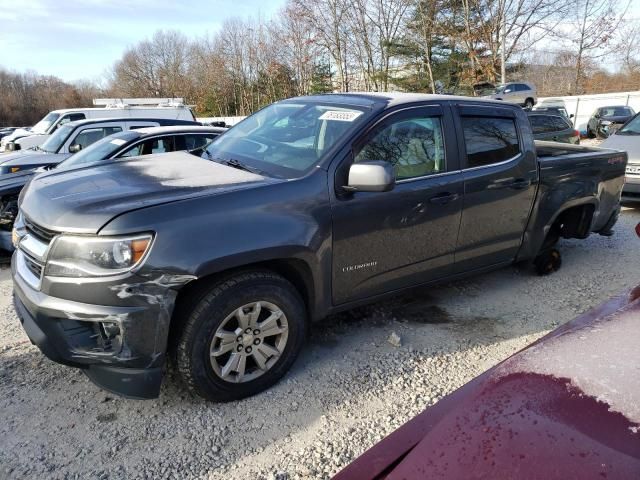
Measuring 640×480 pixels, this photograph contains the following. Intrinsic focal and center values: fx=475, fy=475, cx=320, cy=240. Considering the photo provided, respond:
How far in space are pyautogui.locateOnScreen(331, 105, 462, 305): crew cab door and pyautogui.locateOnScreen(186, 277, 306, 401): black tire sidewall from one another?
377 millimetres

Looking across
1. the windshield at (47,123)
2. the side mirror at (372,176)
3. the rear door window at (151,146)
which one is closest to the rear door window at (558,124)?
the rear door window at (151,146)

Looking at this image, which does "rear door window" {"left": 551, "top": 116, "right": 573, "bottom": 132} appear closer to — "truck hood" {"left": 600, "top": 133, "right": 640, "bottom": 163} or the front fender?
"truck hood" {"left": 600, "top": 133, "right": 640, "bottom": 163}

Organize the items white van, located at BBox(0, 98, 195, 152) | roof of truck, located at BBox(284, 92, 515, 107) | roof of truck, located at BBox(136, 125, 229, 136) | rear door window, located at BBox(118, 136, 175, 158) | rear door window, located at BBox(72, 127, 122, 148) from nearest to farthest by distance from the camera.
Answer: roof of truck, located at BBox(284, 92, 515, 107) → rear door window, located at BBox(118, 136, 175, 158) → roof of truck, located at BBox(136, 125, 229, 136) → rear door window, located at BBox(72, 127, 122, 148) → white van, located at BBox(0, 98, 195, 152)

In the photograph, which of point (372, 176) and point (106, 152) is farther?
point (106, 152)

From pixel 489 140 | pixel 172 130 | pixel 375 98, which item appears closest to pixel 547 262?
pixel 489 140

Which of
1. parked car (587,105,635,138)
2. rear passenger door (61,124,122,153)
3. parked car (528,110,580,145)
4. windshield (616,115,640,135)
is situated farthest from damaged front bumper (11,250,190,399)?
parked car (587,105,635,138)

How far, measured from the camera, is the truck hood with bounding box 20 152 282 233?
8.05ft

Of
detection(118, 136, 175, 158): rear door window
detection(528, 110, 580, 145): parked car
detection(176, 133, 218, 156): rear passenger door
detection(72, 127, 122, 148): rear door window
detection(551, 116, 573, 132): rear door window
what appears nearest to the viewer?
detection(118, 136, 175, 158): rear door window

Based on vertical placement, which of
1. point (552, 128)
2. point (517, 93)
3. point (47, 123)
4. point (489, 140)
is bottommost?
point (552, 128)

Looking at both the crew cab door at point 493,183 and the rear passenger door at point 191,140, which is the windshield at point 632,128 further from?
the rear passenger door at point 191,140

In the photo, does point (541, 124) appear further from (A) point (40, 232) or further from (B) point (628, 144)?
(A) point (40, 232)

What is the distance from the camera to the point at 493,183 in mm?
3863

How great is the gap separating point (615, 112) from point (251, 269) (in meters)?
26.1

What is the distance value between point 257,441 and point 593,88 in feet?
150
